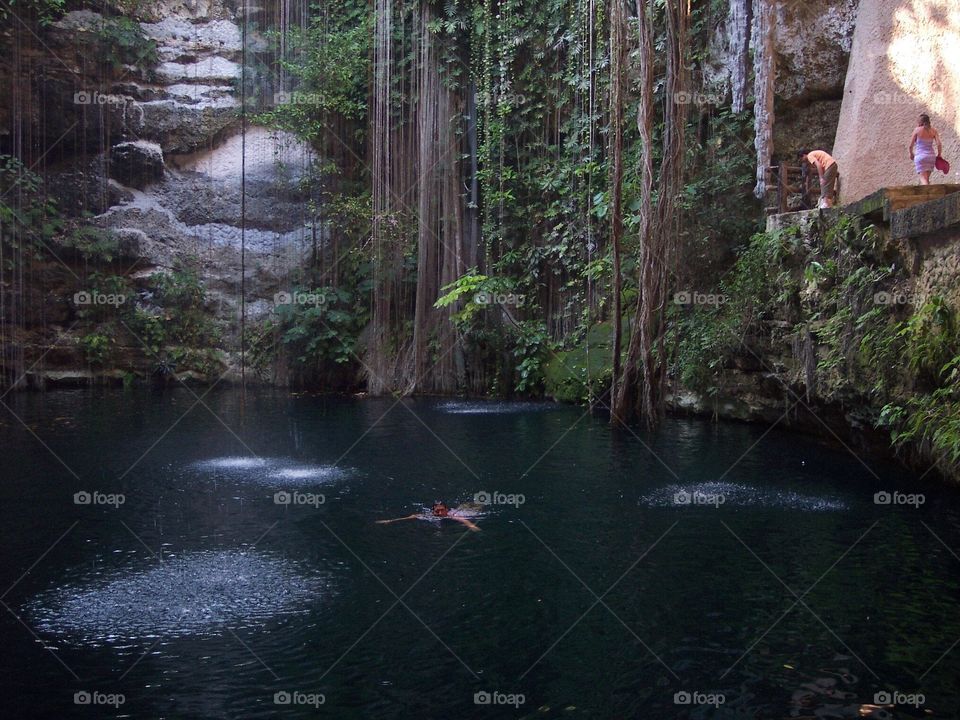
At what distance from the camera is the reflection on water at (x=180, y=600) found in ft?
14.4

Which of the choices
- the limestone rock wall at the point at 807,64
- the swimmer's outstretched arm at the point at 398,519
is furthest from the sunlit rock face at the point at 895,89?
the swimmer's outstretched arm at the point at 398,519

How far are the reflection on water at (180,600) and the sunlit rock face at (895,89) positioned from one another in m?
8.64

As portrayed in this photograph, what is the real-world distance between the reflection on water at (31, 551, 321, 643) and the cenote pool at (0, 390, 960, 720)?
19 millimetres

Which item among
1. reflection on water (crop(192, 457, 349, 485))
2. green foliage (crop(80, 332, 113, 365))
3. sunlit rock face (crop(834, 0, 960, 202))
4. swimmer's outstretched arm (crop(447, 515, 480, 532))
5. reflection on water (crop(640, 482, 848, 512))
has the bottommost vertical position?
reflection on water (crop(192, 457, 349, 485))

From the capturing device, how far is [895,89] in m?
10.9

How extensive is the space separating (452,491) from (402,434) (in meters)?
3.33

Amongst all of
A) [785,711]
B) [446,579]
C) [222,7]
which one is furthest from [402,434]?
[222,7]

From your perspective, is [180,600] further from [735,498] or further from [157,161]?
[157,161]

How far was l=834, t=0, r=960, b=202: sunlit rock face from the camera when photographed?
1031 centimetres

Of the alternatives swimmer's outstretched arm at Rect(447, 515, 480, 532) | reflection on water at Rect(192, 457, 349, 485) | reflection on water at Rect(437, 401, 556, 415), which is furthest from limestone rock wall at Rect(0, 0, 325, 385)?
swimmer's outstretched arm at Rect(447, 515, 480, 532)

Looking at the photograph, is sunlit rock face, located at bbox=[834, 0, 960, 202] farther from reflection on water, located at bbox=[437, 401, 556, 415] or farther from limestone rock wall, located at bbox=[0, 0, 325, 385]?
limestone rock wall, located at bbox=[0, 0, 325, 385]

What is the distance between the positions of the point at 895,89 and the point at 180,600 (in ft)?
33.5

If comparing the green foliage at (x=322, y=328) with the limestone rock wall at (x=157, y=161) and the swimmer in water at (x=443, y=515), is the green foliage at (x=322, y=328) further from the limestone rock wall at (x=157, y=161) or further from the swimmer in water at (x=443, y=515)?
the swimmer in water at (x=443, y=515)

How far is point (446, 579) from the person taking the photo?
5.14m
